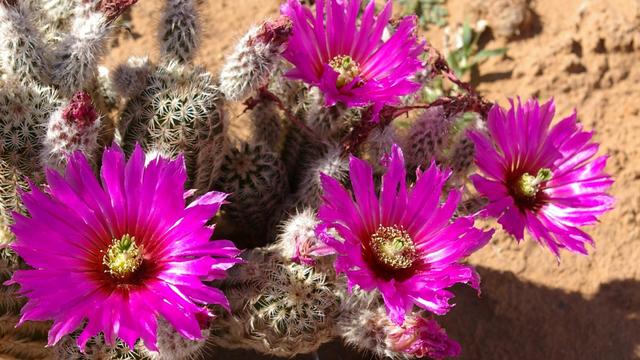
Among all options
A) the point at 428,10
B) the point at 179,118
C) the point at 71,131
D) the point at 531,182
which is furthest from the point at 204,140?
the point at 428,10

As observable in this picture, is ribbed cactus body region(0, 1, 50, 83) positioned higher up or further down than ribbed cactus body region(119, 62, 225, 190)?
higher up

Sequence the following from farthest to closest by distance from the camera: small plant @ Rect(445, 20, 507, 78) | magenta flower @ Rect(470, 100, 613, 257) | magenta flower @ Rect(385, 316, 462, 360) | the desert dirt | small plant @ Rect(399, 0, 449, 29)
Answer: small plant @ Rect(399, 0, 449, 29)
small plant @ Rect(445, 20, 507, 78)
the desert dirt
magenta flower @ Rect(470, 100, 613, 257)
magenta flower @ Rect(385, 316, 462, 360)

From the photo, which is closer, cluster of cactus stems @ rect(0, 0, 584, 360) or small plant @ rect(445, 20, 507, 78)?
cluster of cactus stems @ rect(0, 0, 584, 360)

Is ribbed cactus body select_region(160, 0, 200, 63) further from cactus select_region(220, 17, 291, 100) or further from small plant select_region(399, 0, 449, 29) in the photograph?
small plant select_region(399, 0, 449, 29)

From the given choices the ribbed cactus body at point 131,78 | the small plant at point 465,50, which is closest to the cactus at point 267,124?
the ribbed cactus body at point 131,78

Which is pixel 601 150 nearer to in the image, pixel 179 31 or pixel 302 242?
pixel 302 242

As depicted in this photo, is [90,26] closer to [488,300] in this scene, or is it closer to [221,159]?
[221,159]

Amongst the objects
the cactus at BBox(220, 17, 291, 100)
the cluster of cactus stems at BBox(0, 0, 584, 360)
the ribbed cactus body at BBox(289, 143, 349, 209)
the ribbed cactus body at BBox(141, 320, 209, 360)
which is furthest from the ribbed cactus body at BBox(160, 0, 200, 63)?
the ribbed cactus body at BBox(141, 320, 209, 360)

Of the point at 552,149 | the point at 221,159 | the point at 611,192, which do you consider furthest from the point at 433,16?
the point at 221,159

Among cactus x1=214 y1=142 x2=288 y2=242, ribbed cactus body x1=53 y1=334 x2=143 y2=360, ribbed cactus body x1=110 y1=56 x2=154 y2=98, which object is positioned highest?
ribbed cactus body x1=110 y1=56 x2=154 y2=98
